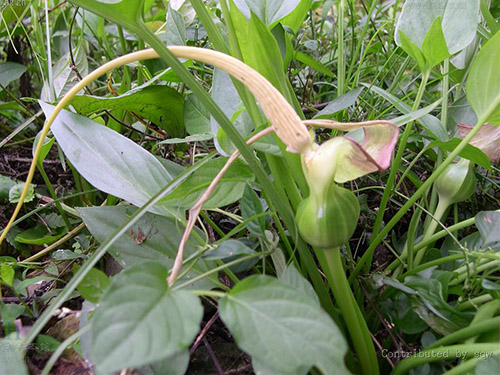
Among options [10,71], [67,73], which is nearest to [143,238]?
[67,73]

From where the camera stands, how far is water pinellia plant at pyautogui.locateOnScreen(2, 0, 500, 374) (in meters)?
0.23

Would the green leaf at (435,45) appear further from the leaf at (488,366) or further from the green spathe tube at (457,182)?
the leaf at (488,366)

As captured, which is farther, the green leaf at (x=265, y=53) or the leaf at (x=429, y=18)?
the leaf at (x=429, y=18)

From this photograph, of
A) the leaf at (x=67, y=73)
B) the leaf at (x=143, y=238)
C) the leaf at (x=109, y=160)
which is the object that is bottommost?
the leaf at (x=143, y=238)

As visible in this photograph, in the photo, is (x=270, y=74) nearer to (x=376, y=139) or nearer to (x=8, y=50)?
(x=376, y=139)

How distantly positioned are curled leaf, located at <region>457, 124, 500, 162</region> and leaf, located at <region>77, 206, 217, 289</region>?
27cm

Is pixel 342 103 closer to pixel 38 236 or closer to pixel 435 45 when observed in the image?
pixel 435 45

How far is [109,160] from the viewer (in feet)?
1.32

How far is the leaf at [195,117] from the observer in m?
0.51

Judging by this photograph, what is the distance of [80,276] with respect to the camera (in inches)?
10.3

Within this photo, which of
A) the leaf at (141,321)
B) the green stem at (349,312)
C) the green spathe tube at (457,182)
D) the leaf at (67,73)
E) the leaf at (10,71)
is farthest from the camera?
the leaf at (10,71)

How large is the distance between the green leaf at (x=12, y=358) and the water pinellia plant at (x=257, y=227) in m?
0.04

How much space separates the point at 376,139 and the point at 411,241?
0.50 ft

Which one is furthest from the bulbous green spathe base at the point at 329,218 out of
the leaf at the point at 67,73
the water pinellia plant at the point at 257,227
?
the leaf at the point at 67,73
